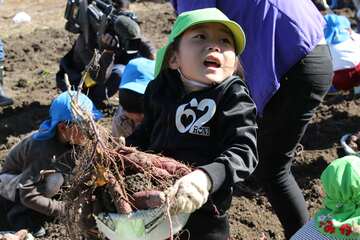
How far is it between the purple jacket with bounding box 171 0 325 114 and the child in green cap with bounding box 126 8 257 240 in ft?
1.14

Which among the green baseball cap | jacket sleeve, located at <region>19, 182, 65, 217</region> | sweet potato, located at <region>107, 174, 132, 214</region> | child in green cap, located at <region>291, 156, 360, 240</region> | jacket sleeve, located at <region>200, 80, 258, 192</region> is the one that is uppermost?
the green baseball cap

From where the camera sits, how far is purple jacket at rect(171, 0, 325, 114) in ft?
8.73

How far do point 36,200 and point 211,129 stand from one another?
1.66 meters

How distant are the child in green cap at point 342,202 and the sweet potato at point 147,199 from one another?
71cm

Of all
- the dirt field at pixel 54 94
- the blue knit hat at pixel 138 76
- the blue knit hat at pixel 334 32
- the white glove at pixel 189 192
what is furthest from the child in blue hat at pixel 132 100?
the blue knit hat at pixel 334 32

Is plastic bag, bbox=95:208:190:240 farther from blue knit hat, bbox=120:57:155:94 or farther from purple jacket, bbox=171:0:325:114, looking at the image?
blue knit hat, bbox=120:57:155:94

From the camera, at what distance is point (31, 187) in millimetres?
3551

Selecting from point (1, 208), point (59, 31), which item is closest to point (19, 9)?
point (59, 31)

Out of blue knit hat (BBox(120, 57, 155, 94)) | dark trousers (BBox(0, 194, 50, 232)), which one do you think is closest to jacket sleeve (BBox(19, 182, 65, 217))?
dark trousers (BBox(0, 194, 50, 232))

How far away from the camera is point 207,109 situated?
223cm

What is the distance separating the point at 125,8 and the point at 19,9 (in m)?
4.78

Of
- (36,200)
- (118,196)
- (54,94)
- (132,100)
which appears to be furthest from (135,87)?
(54,94)

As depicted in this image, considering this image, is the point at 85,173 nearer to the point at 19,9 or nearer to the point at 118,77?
the point at 118,77

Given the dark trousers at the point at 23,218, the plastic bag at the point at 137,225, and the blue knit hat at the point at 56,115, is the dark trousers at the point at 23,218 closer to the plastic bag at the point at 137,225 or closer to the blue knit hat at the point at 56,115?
the blue knit hat at the point at 56,115
